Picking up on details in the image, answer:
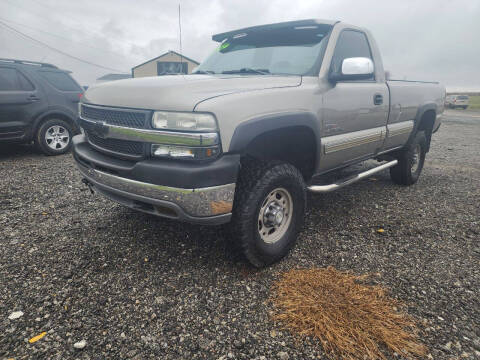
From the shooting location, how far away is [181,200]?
1932 millimetres

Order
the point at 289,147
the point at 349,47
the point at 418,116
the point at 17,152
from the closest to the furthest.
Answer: the point at 289,147 → the point at 349,47 → the point at 418,116 → the point at 17,152

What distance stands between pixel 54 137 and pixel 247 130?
5.42 meters

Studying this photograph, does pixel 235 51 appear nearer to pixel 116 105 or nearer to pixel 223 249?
pixel 116 105

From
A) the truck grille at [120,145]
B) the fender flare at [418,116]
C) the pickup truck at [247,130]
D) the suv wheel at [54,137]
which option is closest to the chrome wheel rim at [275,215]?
the pickup truck at [247,130]

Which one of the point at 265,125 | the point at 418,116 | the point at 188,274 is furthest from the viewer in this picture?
the point at 418,116

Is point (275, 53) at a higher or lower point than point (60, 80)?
higher

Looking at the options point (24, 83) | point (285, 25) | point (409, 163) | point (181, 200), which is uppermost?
point (285, 25)

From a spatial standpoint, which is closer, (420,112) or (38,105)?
(420,112)

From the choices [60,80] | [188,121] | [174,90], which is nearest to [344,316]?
[188,121]

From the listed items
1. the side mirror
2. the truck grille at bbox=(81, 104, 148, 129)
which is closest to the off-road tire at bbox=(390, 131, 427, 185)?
the side mirror

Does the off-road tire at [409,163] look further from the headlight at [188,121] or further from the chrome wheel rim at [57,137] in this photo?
the chrome wheel rim at [57,137]

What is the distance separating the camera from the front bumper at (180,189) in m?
1.90

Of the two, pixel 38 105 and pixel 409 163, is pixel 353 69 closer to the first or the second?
pixel 409 163

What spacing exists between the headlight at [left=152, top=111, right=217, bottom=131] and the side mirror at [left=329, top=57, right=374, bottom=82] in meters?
1.37
